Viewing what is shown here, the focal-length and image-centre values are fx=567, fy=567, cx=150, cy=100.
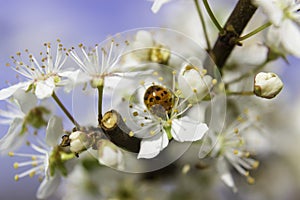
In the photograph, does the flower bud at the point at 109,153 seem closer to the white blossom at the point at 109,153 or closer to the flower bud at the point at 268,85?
the white blossom at the point at 109,153

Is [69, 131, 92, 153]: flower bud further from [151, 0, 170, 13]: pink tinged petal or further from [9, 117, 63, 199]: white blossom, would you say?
[151, 0, 170, 13]: pink tinged petal

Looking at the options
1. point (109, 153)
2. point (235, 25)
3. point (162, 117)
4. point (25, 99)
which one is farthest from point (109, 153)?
point (235, 25)

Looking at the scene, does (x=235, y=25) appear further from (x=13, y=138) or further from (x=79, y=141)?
(x=13, y=138)

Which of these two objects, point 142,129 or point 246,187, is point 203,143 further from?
point 246,187

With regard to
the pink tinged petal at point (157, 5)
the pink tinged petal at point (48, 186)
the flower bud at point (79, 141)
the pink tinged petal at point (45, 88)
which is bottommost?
the pink tinged petal at point (48, 186)

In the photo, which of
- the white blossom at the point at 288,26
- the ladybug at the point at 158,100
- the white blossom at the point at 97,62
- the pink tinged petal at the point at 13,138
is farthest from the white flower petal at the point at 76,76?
the white blossom at the point at 288,26
